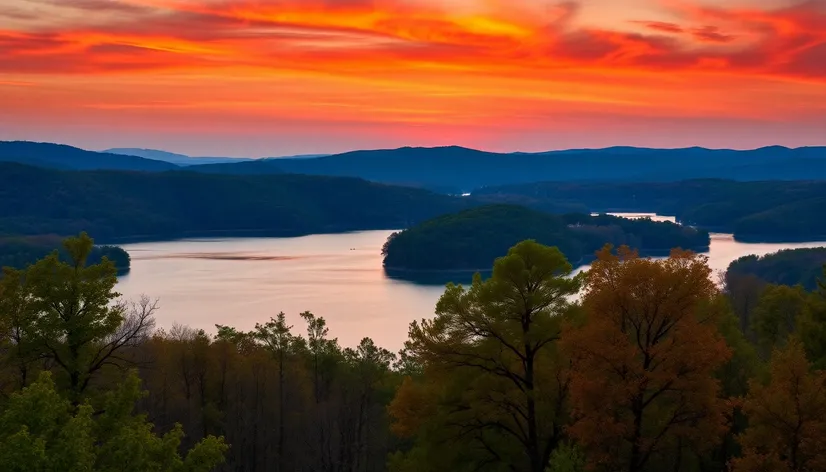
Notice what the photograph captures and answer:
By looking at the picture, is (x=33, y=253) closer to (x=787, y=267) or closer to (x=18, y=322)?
(x=787, y=267)

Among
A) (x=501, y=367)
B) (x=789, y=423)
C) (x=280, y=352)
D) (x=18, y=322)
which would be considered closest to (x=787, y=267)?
(x=280, y=352)

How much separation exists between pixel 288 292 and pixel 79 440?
115180 millimetres

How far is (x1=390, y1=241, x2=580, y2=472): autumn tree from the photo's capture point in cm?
2219

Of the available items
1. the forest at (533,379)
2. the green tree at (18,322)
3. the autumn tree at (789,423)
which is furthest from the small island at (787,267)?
the green tree at (18,322)

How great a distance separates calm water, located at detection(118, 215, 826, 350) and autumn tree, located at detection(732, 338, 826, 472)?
6346 cm

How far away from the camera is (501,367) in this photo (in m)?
22.7

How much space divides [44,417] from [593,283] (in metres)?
12.4

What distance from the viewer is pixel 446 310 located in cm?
2280

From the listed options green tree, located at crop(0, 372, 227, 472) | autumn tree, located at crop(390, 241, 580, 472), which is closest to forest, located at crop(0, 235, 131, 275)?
autumn tree, located at crop(390, 241, 580, 472)

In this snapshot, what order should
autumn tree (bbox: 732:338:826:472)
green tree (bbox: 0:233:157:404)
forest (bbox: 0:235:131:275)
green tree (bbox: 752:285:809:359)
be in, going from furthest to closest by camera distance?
forest (bbox: 0:235:131:275), green tree (bbox: 752:285:809:359), green tree (bbox: 0:233:157:404), autumn tree (bbox: 732:338:826:472)

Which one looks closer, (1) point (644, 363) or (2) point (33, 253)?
(1) point (644, 363)

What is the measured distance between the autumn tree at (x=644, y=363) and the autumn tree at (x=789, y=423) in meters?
1.20

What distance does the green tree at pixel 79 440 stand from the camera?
13445mm

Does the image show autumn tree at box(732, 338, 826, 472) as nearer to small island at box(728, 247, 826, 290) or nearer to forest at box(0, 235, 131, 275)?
small island at box(728, 247, 826, 290)
